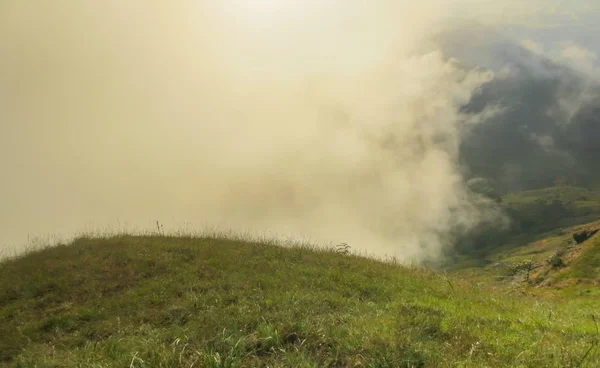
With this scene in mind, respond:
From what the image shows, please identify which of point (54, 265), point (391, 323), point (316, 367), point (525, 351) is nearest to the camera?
point (316, 367)

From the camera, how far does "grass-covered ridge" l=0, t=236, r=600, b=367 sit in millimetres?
8008

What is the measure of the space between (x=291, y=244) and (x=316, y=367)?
13.4 metres

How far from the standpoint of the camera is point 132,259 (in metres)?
16.5

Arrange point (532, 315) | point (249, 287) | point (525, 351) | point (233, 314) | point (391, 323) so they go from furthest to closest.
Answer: point (249, 287) → point (532, 315) → point (233, 314) → point (391, 323) → point (525, 351)

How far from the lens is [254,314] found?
1041 cm

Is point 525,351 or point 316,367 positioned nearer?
point 316,367

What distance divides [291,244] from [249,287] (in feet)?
25.1

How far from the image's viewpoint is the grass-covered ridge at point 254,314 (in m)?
8.01

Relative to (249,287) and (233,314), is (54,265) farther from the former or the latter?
(233,314)

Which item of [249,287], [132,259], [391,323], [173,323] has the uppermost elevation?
[132,259]

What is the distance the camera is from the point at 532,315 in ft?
39.9

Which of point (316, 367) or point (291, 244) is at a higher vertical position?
point (291, 244)

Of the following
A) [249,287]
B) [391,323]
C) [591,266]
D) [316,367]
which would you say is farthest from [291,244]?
[591,266]

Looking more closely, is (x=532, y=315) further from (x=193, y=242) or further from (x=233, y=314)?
(x=193, y=242)
